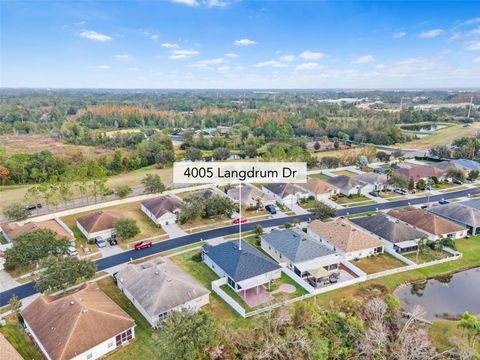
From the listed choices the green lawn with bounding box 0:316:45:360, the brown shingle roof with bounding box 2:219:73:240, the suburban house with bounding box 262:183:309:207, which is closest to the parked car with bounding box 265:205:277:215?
the suburban house with bounding box 262:183:309:207

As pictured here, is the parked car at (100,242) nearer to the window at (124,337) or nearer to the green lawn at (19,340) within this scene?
the green lawn at (19,340)

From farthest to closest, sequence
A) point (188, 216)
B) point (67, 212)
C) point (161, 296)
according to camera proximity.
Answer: point (67, 212), point (188, 216), point (161, 296)

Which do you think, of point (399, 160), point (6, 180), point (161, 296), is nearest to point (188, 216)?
point (161, 296)

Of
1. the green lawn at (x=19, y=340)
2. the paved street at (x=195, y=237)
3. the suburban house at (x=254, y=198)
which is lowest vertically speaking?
the paved street at (x=195, y=237)

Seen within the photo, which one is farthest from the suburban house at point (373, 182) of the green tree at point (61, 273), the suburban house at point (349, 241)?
the green tree at point (61, 273)

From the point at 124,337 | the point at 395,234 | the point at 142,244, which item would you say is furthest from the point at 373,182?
the point at 124,337

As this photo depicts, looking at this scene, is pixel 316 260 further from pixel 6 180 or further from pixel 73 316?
pixel 6 180
